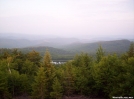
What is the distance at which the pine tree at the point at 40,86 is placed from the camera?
85.6 feet

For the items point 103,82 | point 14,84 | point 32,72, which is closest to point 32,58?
point 32,72

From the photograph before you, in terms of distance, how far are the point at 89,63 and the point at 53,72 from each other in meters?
9.00

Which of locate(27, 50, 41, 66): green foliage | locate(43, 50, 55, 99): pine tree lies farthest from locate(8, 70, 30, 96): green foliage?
locate(27, 50, 41, 66): green foliage

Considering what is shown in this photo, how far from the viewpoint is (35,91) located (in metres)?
26.7

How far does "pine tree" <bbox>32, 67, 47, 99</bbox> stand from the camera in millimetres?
26094

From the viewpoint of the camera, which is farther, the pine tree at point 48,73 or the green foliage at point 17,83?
the green foliage at point 17,83

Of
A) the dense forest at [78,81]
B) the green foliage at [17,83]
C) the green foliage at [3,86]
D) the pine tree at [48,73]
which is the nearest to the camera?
the dense forest at [78,81]

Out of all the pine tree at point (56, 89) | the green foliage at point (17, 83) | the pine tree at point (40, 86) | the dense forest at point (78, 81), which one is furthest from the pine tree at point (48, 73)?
the green foliage at point (17, 83)

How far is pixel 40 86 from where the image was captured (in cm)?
2650

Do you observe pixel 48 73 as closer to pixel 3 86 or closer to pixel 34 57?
pixel 3 86

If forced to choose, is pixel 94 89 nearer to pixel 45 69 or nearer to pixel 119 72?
pixel 119 72

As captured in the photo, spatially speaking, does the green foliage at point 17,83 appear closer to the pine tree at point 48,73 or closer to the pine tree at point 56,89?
the pine tree at point 48,73

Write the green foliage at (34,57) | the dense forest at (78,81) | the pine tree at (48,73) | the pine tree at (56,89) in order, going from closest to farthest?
the dense forest at (78,81), the pine tree at (56,89), the pine tree at (48,73), the green foliage at (34,57)

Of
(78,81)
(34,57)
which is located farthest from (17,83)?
(34,57)
